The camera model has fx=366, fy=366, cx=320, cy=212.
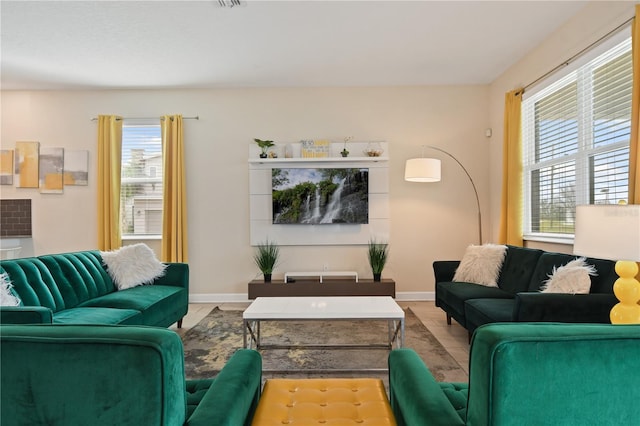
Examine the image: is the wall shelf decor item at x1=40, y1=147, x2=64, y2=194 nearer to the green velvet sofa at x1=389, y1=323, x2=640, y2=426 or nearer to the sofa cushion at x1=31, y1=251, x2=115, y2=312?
the sofa cushion at x1=31, y1=251, x2=115, y2=312

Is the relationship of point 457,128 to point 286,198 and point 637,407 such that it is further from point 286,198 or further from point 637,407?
point 637,407

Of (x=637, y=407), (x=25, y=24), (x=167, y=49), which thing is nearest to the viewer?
(x=637, y=407)

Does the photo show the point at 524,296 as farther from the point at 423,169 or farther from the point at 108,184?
the point at 108,184

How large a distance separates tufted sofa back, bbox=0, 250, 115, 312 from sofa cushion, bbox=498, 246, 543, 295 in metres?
3.60

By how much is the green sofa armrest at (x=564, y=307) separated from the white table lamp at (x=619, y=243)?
1.56 ft

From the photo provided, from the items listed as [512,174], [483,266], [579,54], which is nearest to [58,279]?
[483,266]

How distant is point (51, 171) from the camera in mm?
4973

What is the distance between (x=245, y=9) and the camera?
3.11m

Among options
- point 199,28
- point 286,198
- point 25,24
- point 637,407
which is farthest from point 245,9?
point 637,407

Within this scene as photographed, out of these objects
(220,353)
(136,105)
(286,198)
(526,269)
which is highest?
(136,105)

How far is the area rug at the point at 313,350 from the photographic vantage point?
2.58m

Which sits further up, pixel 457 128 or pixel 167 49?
pixel 167 49

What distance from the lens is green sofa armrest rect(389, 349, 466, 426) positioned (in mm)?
971

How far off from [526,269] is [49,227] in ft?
19.0
